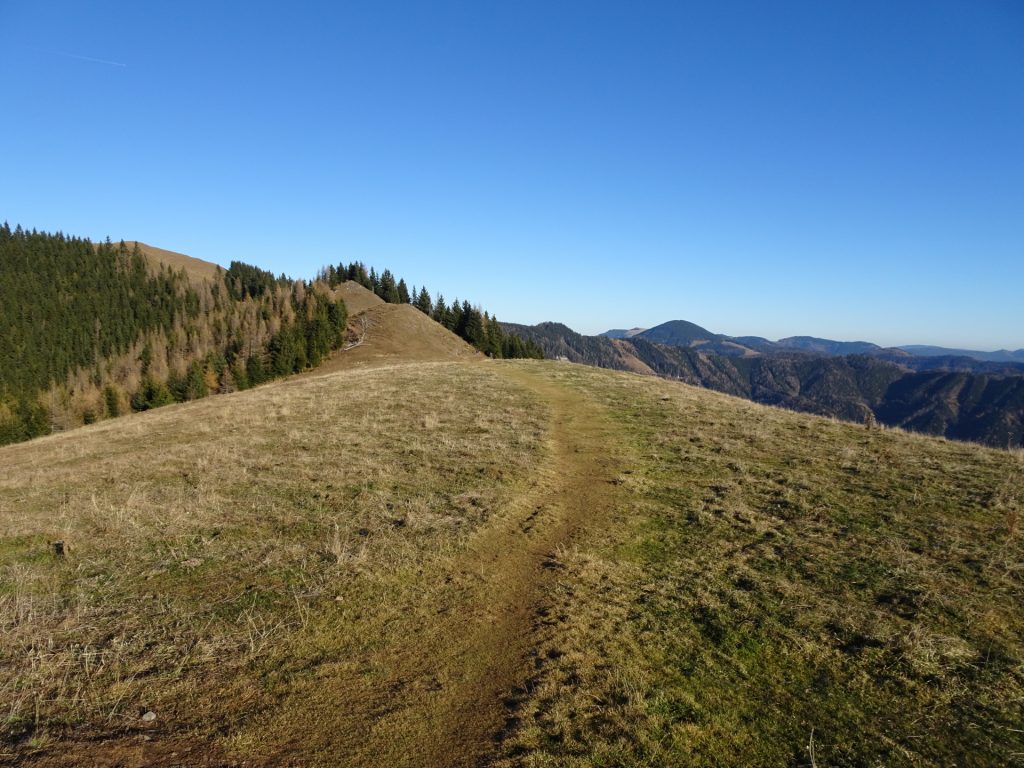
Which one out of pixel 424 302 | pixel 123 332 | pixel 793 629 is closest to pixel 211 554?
pixel 793 629

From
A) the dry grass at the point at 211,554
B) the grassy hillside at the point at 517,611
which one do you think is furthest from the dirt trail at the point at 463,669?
the dry grass at the point at 211,554

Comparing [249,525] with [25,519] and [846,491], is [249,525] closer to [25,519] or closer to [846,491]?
[25,519]

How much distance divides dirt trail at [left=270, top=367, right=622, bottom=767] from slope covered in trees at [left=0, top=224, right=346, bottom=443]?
6947cm

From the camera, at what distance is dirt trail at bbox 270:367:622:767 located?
215 inches

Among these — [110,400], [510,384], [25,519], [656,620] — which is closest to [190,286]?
[110,400]

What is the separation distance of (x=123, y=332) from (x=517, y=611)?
7657 inches

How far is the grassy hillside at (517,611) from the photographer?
5578mm

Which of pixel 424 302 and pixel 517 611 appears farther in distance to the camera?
pixel 424 302

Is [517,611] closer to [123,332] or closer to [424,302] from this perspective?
[424,302]

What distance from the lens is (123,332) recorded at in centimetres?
15625

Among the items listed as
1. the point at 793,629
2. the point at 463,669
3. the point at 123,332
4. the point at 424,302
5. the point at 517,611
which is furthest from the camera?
the point at 123,332

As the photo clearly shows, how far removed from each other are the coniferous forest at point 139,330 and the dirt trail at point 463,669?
6933cm

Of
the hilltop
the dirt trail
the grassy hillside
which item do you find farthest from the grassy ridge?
the hilltop

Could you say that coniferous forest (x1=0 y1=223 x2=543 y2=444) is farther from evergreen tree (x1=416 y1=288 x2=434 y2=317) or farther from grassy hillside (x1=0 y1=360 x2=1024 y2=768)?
grassy hillside (x1=0 y1=360 x2=1024 y2=768)
